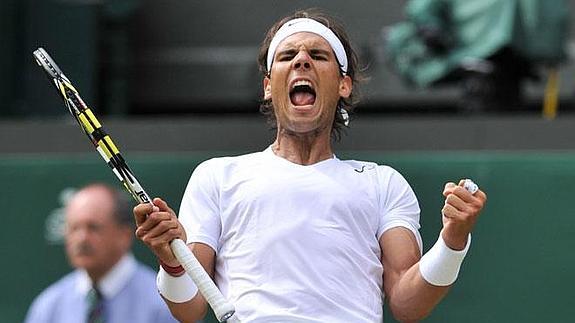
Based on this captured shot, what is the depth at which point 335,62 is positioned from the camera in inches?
175

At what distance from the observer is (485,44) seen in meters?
8.15

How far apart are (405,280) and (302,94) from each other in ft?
1.78

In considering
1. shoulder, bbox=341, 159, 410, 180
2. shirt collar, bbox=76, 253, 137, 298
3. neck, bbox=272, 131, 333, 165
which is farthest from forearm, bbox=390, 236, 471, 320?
shirt collar, bbox=76, 253, 137, 298

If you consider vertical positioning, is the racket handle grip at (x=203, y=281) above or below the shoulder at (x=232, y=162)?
below

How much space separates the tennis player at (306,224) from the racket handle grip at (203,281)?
4cm

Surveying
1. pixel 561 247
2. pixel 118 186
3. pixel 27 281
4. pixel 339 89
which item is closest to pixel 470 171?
pixel 561 247

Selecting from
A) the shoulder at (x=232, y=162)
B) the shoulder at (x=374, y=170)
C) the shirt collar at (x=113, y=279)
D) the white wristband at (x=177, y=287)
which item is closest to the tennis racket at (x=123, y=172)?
the white wristband at (x=177, y=287)

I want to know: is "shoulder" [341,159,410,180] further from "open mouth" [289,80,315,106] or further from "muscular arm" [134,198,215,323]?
"muscular arm" [134,198,215,323]

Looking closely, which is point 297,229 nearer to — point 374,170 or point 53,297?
point 374,170

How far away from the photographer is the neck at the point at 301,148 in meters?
4.44

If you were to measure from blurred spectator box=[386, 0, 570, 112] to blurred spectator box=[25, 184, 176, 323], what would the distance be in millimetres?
1883

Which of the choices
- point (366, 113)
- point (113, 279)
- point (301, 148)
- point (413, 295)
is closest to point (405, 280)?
point (413, 295)

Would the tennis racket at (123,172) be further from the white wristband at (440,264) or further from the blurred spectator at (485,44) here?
the blurred spectator at (485,44)

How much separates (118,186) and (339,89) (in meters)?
3.11
